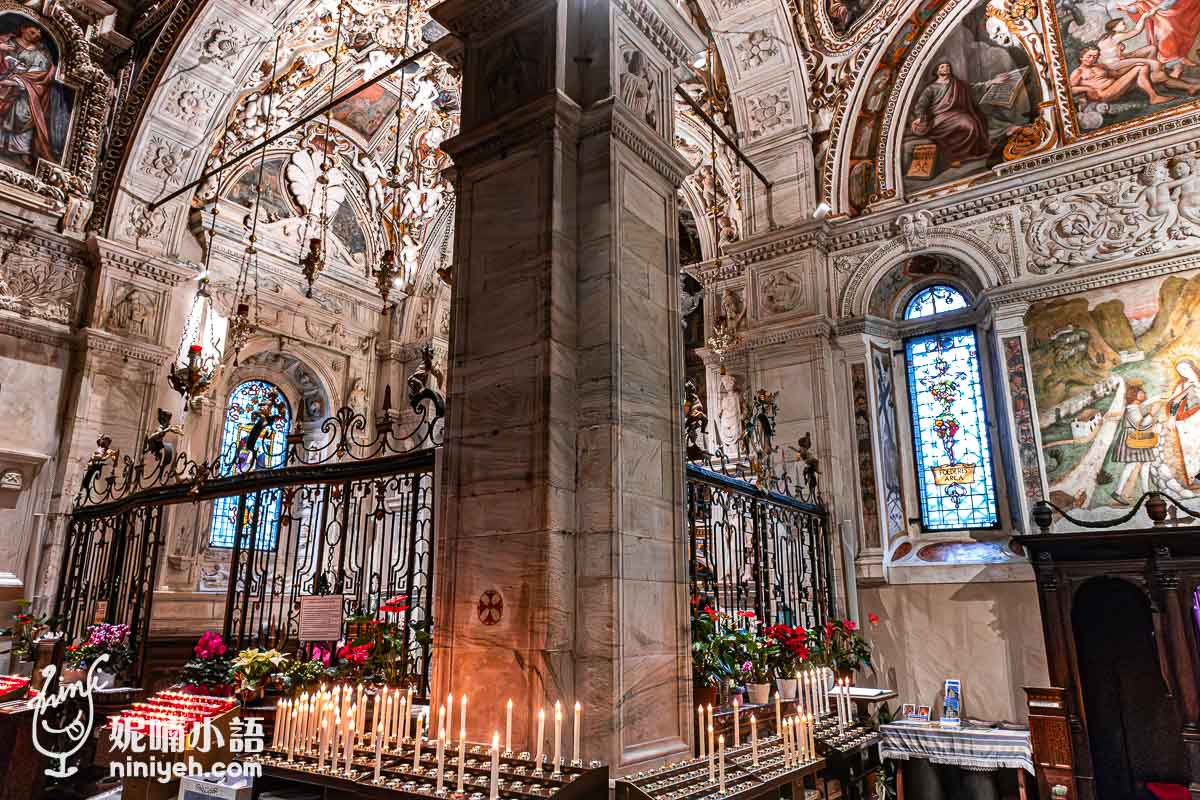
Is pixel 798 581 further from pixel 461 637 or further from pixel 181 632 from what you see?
pixel 181 632

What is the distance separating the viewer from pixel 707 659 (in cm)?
470

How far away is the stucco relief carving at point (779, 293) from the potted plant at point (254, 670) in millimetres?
7622

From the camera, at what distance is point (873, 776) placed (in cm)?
537

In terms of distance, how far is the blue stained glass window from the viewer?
933 centimetres

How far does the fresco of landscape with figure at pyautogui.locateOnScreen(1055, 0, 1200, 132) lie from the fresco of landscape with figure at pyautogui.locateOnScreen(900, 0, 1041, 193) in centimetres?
53

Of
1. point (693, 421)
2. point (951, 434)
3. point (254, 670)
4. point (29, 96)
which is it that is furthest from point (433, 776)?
point (29, 96)

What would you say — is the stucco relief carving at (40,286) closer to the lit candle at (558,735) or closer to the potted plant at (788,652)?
the lit candle at (558,735)

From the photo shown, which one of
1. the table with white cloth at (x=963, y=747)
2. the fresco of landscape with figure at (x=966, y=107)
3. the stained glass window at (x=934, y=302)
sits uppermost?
the fresco of landscape with figure at (x=966, y=107)

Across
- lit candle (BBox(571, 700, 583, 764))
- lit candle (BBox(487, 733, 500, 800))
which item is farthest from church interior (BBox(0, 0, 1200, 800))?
lit candle (BBox(487, 733, 500, 800))

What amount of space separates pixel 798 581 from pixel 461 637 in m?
5.17

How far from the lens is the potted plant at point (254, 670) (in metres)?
5.11

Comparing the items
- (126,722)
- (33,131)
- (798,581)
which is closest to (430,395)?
(126,722)

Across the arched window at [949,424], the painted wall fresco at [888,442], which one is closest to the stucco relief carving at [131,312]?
the painted wall fresco at [888,442]
